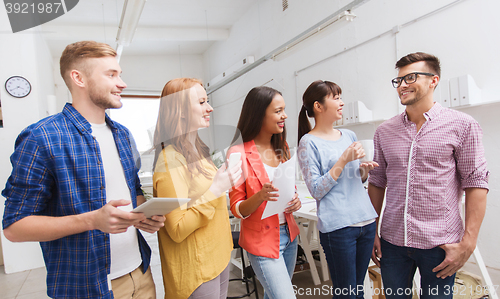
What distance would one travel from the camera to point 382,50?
305 centimetres

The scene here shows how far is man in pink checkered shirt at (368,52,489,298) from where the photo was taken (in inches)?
43.2

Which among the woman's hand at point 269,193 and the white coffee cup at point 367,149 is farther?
the white coffee cup at point 367,149

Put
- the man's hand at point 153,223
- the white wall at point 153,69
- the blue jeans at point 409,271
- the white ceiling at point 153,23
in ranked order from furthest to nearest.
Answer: the white ceiling at point 153,23
the white wall at point 153,69
the blue jeans at point 409,271
the man's hand at point 153,223

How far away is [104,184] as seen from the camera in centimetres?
82

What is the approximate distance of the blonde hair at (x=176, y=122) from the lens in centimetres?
89

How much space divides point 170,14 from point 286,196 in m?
4.91

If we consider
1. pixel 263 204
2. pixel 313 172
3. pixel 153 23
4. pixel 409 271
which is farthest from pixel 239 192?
pixel 153 23

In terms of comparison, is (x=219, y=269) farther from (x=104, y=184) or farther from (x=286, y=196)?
(x=104, y=184)

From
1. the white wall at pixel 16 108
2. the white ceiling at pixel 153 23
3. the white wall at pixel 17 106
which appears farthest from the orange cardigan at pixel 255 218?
the white ceiling at pixel 153 23

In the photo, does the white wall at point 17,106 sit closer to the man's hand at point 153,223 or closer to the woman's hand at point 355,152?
the woman's hand at point 355,152

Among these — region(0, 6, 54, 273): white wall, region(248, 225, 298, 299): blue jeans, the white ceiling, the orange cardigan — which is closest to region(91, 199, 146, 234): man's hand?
the orange cardigan

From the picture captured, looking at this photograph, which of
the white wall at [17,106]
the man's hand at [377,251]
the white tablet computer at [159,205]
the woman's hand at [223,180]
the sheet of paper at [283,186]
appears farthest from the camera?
the white wall at [17,106]

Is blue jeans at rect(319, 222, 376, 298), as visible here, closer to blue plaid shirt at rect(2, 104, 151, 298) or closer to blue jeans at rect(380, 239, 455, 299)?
blue jeans at rect(380, 239, 455, 299)

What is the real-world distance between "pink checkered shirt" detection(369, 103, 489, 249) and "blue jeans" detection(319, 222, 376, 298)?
11 cm
